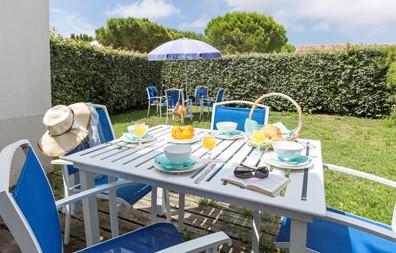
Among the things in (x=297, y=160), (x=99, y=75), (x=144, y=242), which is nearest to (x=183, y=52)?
(x=99, y=75)

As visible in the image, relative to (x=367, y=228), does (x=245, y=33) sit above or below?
above

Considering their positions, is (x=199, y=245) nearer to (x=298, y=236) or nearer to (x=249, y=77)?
→ (x=298, y=236)

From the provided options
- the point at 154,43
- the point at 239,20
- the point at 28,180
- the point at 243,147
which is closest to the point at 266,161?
the point at 243,147

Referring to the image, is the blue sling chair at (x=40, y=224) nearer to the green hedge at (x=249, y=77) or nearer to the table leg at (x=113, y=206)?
the table leg at (x=113, y=206)

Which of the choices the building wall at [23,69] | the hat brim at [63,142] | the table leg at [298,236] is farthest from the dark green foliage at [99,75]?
the table leg at [298,236]

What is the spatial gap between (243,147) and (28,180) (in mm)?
1209

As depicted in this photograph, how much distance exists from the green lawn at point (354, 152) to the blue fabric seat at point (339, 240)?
52.6 inches

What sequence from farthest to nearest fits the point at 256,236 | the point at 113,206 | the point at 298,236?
the point at 256,236, the point at 113,206, the point at 298,236

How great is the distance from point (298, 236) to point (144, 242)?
2.20ft

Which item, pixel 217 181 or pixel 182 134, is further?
pixel 182 134

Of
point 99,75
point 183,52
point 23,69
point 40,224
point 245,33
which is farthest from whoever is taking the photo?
point 245,33

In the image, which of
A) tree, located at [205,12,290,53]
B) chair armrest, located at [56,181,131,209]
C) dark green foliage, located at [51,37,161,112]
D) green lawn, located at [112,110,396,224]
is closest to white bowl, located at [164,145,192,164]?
chair armrest, located at [56,181,131,209]

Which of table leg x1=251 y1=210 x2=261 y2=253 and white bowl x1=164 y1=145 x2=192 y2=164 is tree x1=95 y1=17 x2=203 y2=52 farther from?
white bowl x1=164 y1=145 x2=192 y2=164

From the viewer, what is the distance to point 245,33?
22.6 m
